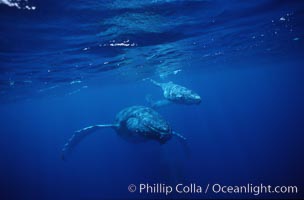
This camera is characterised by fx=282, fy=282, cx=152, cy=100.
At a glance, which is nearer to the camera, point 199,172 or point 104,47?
point 104,47

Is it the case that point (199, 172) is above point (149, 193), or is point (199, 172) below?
below

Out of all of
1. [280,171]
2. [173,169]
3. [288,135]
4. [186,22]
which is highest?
[186,22]

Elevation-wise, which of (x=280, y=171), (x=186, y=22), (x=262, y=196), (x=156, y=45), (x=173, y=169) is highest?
(x=186, y=22)

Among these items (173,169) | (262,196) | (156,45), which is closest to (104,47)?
(156,45)

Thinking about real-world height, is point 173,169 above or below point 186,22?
below

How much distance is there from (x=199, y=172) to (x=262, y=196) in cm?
1483

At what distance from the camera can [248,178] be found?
34.2 m

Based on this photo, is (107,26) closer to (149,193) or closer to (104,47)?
(104,47)

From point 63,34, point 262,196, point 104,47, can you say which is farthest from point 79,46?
point 262,196

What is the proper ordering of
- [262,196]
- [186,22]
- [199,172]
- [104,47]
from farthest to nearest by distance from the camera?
[199,172], [262,196], [104,47], [186,22]

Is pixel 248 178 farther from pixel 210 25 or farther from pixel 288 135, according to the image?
pixel 288 135

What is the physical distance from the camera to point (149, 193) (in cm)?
3080

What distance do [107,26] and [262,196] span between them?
22.4 m

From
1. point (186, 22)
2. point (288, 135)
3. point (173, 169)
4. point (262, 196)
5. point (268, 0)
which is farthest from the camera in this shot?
point (288, 135)
